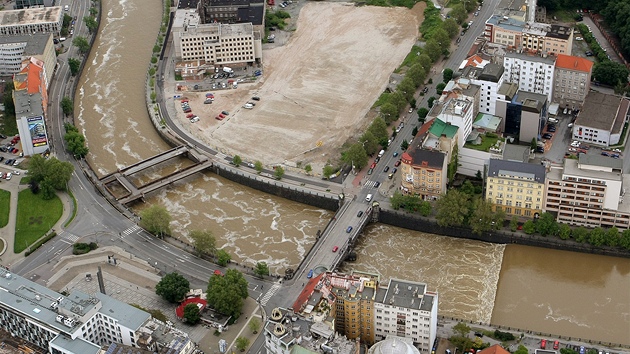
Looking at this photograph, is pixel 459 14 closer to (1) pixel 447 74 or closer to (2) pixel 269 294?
(1) pixel 447 74

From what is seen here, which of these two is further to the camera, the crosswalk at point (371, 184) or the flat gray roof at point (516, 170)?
the crosswalk at point (371, 184)

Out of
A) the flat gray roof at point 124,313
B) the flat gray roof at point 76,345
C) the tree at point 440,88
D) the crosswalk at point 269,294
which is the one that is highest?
the tree at point 440,88

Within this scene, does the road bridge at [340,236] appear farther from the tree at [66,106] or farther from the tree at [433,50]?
the tree at [66,106]

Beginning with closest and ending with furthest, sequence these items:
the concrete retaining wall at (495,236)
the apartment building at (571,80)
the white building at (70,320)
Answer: the white building at (70,320) < the concrete retaining wall at (495,236) < the apartment building at (571,80)

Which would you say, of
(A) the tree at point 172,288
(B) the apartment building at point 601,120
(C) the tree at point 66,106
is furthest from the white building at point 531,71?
(C) the tree at point 66,106

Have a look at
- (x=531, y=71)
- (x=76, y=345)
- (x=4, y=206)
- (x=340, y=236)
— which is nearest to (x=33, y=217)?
(x=4, y=206)

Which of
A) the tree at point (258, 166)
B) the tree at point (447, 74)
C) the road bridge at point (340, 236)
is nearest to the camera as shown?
the road bridge at point (340, 236)

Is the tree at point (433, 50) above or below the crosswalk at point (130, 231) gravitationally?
above
